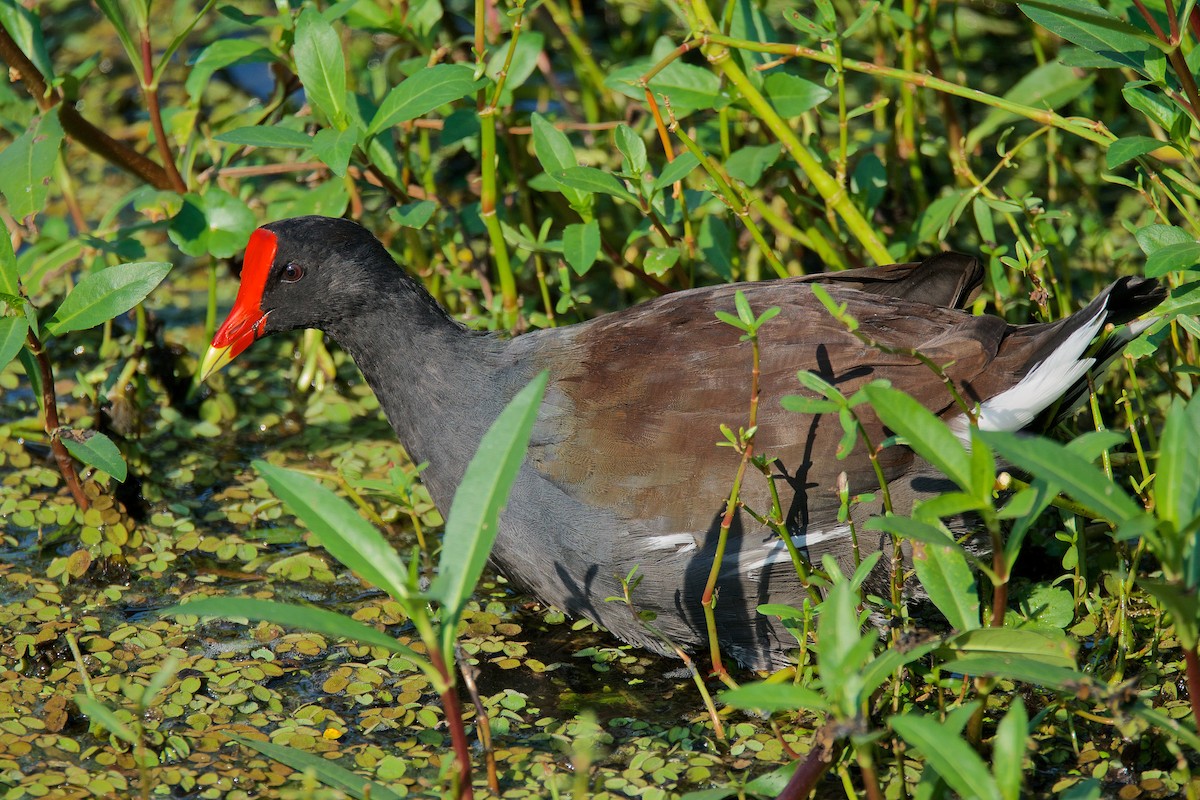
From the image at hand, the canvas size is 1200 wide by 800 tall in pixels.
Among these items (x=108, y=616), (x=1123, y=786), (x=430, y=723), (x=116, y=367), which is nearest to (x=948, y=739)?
(x=1123, y=786)

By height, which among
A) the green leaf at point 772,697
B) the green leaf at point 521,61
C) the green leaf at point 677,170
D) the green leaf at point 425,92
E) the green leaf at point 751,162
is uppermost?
the green leaf at point 425,92

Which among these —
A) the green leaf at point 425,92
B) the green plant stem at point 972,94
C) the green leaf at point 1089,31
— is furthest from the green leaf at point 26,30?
the green leaf at point 1089,31

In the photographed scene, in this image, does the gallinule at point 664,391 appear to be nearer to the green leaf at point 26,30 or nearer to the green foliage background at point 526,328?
the green foliage background at point 526,328

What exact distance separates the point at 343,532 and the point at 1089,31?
1736mm

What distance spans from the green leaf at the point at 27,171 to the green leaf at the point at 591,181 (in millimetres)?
1111

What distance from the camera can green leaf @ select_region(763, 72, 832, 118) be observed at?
3.00m

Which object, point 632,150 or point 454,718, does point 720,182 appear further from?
point 454,718

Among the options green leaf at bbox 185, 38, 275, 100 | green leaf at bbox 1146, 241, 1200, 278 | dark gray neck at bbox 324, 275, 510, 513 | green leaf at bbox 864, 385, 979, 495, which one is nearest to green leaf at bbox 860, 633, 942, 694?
green leaf at bbox 864, 385, 979, 495

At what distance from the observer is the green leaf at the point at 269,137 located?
2.87 meters

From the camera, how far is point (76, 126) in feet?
10.7

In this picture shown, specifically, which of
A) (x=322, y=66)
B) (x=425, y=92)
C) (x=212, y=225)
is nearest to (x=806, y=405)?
(x=425, y=92)

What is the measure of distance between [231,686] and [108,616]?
0.44 meters

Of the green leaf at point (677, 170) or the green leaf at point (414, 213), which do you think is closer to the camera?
the green leaf at point (677, 170)

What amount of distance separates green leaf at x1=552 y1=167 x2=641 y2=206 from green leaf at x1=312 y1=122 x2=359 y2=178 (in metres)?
0.46
